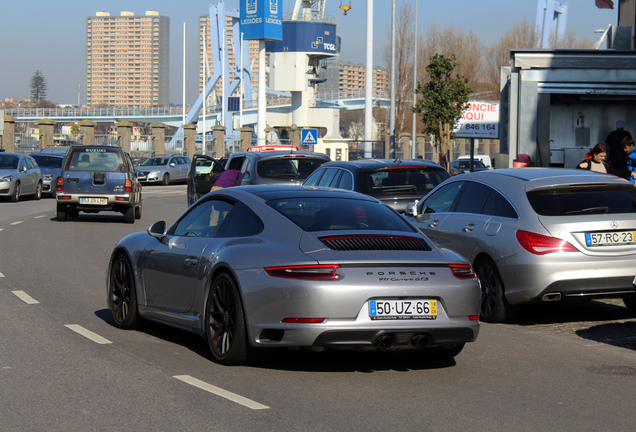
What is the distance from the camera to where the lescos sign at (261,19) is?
7212cm

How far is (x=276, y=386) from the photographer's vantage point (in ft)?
20.3

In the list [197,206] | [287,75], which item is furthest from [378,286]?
[287,75]

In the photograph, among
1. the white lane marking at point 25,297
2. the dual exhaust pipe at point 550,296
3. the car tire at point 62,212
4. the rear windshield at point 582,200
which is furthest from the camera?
the car tire at point 62,212

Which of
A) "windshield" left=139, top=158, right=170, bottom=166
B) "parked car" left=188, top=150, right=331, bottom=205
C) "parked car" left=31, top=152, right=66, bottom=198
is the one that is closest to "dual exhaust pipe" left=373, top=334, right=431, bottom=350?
"parked car" left=188, top=150, right=331, bottom=205

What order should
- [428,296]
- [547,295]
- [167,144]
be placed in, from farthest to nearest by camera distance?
[167,144] < [547,295] < [428,296]

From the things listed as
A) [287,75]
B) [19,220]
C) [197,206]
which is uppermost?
[287,75]

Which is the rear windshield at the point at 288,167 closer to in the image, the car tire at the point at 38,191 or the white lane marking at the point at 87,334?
the white lane marking at the point at 87,334

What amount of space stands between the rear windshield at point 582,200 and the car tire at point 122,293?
412cm

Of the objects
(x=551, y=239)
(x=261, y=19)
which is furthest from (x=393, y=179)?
→ (x=261, y=19)

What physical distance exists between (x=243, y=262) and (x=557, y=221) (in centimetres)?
375

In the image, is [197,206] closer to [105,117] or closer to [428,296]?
[428,296]

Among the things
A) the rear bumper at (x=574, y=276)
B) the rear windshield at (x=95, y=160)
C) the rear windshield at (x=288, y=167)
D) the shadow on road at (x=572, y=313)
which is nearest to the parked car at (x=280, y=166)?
the rear windshield at (x=288, y=167)

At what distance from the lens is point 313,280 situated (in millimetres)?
6160

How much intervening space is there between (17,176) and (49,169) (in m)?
6.04
